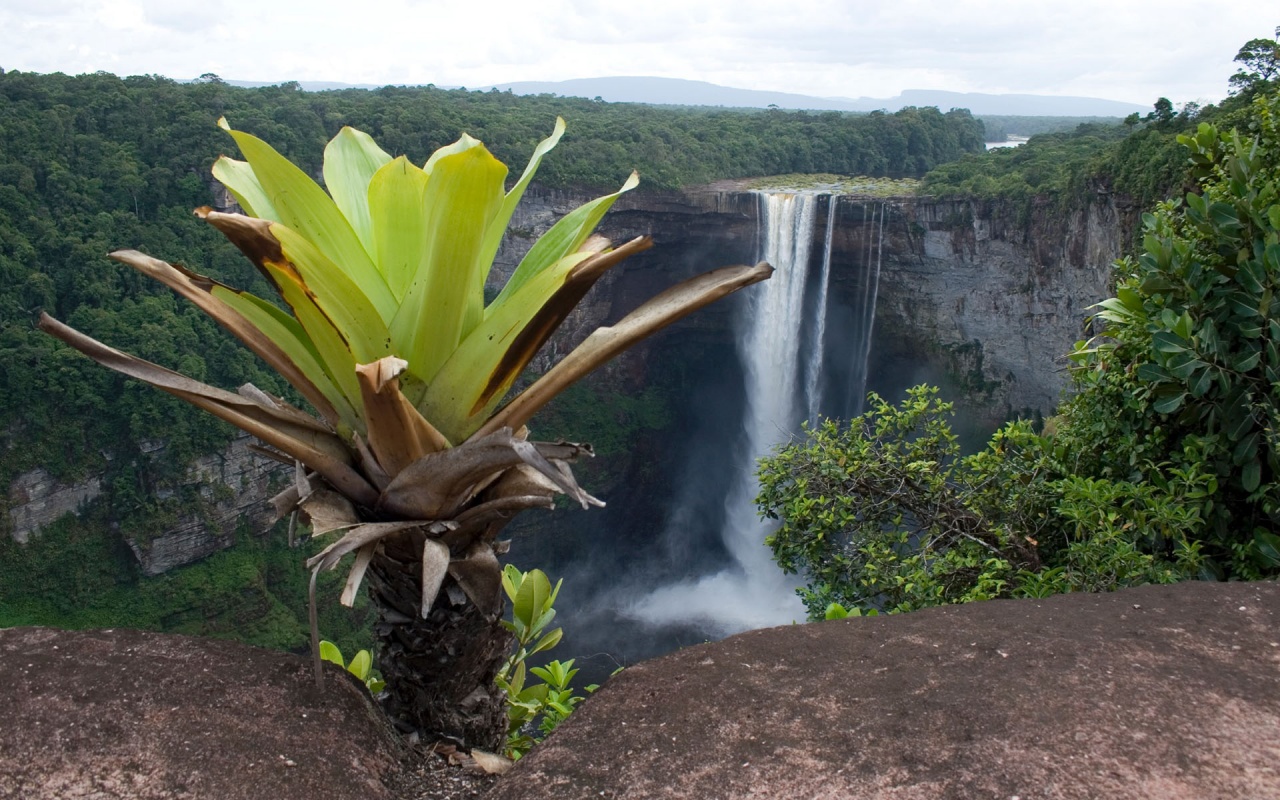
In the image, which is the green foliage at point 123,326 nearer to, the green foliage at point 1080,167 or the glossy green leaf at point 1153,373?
the green foliage at point 1080,167

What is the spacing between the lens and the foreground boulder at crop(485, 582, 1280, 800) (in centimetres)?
148

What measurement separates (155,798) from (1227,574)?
286 centimetres

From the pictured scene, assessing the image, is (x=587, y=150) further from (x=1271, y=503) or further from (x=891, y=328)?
(x=1271, y=503)

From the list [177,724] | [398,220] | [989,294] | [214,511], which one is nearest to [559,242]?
[398,220]

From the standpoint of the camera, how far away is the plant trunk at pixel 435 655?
1733 millimetres

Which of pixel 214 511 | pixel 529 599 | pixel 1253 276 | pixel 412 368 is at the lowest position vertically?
pixel 214 511

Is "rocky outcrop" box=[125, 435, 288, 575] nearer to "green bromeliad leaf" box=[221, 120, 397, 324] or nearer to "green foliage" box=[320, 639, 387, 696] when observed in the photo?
"green foliage" box=[320, 639, 387, 696]

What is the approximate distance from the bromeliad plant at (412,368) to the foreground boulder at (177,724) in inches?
7.1

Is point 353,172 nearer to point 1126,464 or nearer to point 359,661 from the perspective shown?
point 359,661

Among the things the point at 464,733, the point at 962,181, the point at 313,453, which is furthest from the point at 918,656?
the point at 962,181

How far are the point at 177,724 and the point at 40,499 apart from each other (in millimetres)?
25559

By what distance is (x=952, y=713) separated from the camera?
5.43ft

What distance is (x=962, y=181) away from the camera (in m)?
27.0

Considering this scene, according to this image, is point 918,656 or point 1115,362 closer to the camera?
point 918,656
